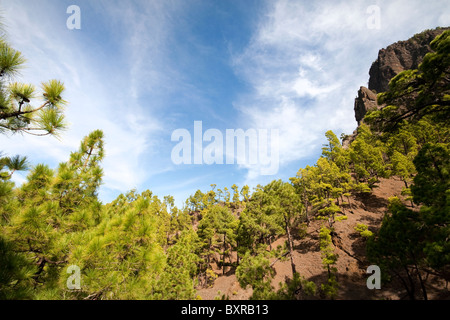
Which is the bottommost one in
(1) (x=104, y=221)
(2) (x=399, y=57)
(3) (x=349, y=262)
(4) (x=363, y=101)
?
(3) (x=349, y=262)

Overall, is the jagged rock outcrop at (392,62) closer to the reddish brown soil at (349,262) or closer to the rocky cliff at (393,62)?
the rocky cliff at (393,62)

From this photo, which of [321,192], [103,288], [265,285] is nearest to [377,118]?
[265,285]

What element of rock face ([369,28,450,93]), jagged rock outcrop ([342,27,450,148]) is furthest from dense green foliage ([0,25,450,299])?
rock face ([369,28,450,93])

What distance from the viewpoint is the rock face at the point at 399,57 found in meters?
64.3

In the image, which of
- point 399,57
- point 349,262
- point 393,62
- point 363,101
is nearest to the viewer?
point 349,262

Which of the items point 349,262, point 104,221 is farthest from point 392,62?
point 104,221

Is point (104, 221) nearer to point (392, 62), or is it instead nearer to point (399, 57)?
point (392, 62)

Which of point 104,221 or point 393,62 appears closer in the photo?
point 104,221

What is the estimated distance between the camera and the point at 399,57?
227 ft

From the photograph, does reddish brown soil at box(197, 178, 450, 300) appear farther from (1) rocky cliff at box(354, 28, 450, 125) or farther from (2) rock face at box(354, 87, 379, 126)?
(1) rocky cliff at box(354, 28, 450, 125)

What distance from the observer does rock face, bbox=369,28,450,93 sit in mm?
64331

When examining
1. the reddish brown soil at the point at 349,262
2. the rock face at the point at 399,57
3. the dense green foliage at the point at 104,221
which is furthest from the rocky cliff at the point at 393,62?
the dense green foliage at the point at 104,221

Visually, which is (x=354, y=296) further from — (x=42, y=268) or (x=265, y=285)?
(x=42, y=268)

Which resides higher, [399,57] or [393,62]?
[399,57]
